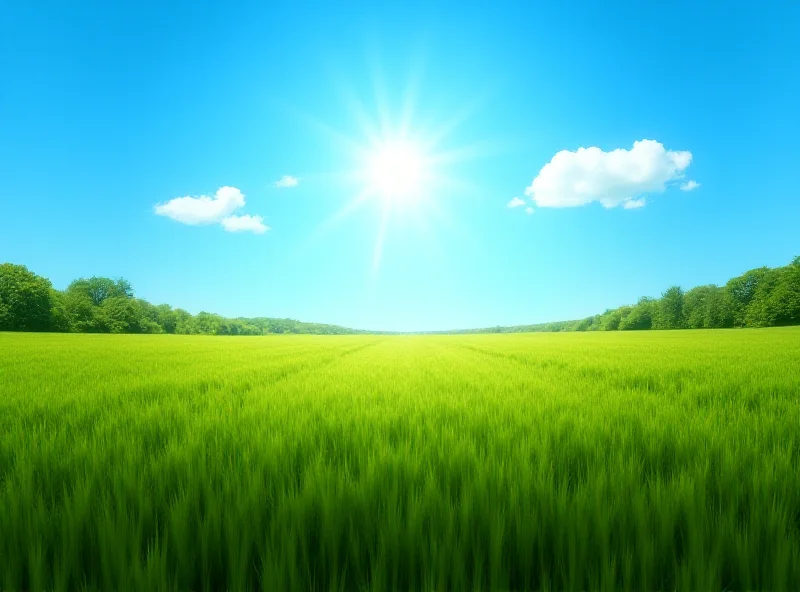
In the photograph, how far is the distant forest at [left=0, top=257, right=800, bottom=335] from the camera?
66.4m

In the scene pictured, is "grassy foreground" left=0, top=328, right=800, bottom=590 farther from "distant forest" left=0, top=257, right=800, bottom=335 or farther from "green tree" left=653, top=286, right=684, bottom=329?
"green tree" left=653, top=286, right=684, bottom=329

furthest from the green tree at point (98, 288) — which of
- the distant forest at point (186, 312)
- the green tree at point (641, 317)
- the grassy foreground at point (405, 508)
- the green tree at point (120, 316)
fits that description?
the green tree at point (641, 317)

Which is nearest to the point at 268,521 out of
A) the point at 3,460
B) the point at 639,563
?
the point at 639,563

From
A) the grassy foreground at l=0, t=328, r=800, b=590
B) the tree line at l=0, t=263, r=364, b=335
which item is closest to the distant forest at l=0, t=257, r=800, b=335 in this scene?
the tree line at l=0, t=263, r=364, b=335

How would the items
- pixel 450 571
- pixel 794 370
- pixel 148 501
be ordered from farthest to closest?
1. pixel 794 370
2. pixel 148 501
3. pixel 450 571

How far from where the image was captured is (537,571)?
5.44 feet

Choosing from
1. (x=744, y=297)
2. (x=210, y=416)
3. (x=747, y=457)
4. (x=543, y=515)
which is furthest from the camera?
(x=744, y=297)

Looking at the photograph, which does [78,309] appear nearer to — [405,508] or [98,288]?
[98,288]

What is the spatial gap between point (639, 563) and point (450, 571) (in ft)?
2.59

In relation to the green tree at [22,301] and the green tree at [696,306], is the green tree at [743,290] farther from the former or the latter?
the green tree at [22,301]

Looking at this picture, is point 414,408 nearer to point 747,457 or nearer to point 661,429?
point 661,429

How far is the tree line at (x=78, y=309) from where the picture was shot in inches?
2571

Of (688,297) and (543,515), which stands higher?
(688,297)

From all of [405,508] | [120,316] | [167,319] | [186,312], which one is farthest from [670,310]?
[186,312]
